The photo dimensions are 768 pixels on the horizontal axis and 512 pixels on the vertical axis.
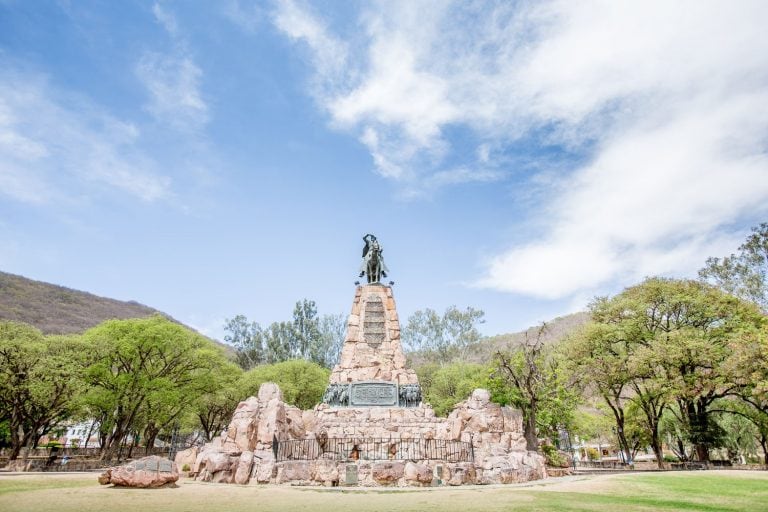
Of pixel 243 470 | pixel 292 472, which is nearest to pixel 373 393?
pixel 292 472

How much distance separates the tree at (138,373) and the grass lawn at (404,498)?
1573 cm

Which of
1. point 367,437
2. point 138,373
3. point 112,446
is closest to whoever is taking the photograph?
point 367,437

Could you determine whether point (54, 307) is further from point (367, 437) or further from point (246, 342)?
point (367, 437)

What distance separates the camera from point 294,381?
39.7 m

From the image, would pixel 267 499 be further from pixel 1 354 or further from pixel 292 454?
pixel 1 354

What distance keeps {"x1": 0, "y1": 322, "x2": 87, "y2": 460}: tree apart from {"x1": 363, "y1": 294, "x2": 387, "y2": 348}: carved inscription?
1642 centimetres

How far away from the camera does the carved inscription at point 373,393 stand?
2056 cm

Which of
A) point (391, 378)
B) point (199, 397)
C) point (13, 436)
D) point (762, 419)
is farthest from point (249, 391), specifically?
point (762, 419)

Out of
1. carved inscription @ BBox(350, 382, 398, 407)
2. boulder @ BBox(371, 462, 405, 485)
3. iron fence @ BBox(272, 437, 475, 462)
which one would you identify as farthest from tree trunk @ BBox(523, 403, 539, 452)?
boulder @ BBox(371, 462, 405, 485)

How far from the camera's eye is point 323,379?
40625mm

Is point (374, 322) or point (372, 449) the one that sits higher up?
point (374, 322)

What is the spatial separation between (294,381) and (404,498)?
31253mm

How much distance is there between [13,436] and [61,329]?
68.4m

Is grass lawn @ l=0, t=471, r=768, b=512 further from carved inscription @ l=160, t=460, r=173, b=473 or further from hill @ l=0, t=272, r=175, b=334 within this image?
hill @ l=0, t=272, r=175, b=334
